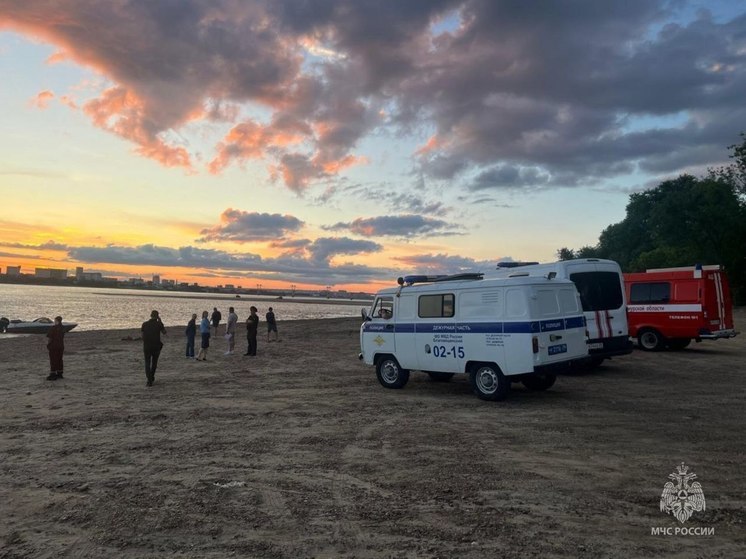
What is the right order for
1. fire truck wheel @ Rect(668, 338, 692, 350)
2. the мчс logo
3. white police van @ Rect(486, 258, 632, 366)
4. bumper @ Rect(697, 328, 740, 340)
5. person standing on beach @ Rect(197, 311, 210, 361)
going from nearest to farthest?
the мчс logo, white police van @ Rect(486, 258, 632, 366), bumper @ Rect(697, 328, 740, 340), person standing on beach @ Rect(197, 311, 210, 361), fire truck wheel @ Rect(668, 338, 692, 350)

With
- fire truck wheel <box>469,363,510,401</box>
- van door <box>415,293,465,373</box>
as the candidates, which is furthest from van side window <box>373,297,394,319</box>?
fire truck wheel <box>469,363,510,401</box>

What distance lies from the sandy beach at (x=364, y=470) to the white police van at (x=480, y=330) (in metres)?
0.72

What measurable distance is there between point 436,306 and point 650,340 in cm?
1319

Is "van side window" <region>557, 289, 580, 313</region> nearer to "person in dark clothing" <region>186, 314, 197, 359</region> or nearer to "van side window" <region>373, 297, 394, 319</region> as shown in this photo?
"van side window" <region>373, 297, 394, 319</region>

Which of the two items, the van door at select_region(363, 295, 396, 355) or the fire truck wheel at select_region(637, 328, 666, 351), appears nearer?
the van door at select_region(363, 295, 396, 355)

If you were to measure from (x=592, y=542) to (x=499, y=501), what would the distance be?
3.72 feet

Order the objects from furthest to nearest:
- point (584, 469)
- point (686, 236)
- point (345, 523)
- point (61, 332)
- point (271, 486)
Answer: point (686, 236), point (61, 332), point (584, 469), point (271, 486), point (345, 523)

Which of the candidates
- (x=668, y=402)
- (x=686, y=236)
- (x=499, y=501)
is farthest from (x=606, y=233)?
(x=499, y=501)

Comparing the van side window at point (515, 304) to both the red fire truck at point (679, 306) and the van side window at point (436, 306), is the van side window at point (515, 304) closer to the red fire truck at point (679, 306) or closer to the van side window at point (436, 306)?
the van side window at point (436, 306)

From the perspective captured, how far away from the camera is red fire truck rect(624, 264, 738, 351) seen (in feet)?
61.9

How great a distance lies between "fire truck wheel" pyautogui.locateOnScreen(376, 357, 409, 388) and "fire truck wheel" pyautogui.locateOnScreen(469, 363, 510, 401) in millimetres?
2050

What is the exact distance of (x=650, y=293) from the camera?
2030cm

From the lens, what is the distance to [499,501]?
18.5ft

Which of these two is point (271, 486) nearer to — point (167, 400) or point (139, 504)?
point (139, 504)
